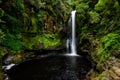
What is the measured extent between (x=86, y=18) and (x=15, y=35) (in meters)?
13.1

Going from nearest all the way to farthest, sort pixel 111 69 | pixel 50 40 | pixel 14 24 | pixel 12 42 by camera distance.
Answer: pixel 111 69, pixel 12 42, pixel 14 24, pixel 50 40

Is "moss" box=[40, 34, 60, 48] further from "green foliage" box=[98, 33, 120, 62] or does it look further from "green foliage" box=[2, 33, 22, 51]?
"green foliage" box=[98, 33, 120, 62]

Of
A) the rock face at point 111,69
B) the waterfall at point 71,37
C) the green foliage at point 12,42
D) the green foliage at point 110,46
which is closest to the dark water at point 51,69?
the green foliage at point 12,42

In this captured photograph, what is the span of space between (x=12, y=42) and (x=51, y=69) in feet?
18.6

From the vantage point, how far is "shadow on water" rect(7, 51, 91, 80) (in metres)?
18.5

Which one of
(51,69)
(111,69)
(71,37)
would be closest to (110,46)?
(111,69)

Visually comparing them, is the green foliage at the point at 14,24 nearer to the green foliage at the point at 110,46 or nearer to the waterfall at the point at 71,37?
the waterfall at the point at 71,37

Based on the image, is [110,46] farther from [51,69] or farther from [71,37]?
[71,37]

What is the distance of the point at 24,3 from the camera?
87.4ft

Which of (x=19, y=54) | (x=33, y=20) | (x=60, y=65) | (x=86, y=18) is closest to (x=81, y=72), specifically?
(x=60, y=65)

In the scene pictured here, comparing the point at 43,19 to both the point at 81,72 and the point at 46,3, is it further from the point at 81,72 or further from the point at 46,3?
the point at 81,72

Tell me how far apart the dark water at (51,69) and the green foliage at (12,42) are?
81.5 inches

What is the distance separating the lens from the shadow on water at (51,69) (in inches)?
728

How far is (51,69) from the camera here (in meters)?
21.1
